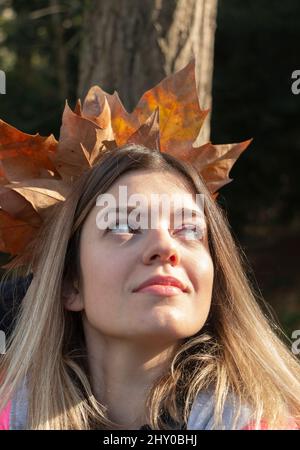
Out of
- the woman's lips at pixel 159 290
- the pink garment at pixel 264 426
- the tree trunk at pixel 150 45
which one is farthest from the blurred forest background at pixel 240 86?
the pink garment at pixel 264 426

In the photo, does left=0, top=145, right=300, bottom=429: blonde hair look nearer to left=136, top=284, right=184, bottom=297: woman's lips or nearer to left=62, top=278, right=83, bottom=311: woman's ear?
left=62, top=278, right=83, bottom=311: woman's ear

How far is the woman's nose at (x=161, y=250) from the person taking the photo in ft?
6.82

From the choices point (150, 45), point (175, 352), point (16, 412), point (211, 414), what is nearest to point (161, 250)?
point (175, 352)

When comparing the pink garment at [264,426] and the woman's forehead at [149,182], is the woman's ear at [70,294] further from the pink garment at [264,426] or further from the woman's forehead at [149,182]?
the pink garment at [264,426]

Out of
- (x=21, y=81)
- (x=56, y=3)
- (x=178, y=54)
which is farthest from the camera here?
(x=21, y=81)

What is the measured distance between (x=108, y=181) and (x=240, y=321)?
0.58m

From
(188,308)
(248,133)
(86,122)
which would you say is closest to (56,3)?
(248,133)

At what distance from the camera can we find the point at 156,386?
2.18m

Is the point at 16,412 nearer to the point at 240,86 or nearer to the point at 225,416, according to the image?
the point at 225,416

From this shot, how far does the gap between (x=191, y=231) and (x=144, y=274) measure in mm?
247

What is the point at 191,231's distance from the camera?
2.25m

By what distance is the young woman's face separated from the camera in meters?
2.05

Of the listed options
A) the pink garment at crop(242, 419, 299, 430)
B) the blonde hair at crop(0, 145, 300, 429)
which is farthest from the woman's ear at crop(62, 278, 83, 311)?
the pink garment at crop(242, 419, 299, 430)
